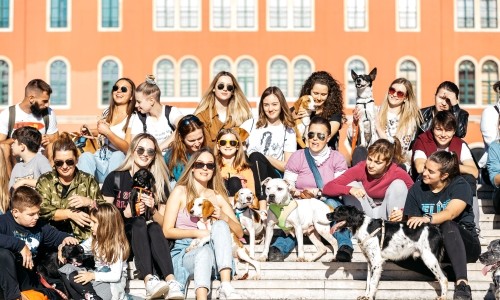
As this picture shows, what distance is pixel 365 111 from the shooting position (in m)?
12.9

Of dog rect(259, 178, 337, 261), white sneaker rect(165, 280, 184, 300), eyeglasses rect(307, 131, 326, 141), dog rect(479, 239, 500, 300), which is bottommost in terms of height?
white sneaker rect(165, 280, 184, 300)

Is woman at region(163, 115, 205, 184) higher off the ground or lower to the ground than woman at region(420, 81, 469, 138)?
lower

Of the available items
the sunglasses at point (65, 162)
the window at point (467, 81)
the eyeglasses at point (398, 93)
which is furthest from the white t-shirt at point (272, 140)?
the window at point (467, 81)

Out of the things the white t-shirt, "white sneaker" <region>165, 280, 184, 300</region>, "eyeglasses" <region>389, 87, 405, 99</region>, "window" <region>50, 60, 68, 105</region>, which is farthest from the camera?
"window" <region>50, 60, 68, 105</region>

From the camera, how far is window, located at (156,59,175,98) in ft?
131

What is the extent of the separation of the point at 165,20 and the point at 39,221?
99.9 feet

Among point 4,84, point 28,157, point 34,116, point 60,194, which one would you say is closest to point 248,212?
point 60,194

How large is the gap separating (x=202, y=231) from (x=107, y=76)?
30.6 m

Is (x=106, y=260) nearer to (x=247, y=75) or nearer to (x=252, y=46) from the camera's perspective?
(x=247, y=75)

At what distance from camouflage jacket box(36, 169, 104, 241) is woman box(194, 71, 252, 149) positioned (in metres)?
2.35

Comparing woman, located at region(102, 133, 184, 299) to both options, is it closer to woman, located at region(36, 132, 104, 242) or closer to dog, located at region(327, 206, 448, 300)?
woman, located at region(36, 132, 104, 242)

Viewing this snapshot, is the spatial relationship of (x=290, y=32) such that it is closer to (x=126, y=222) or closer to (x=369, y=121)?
(x=369, y=121)

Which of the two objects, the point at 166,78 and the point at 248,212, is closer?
the point at 248,212

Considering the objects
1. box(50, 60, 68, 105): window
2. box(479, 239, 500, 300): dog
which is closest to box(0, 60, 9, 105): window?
box(50, 60, 68, 105): window
